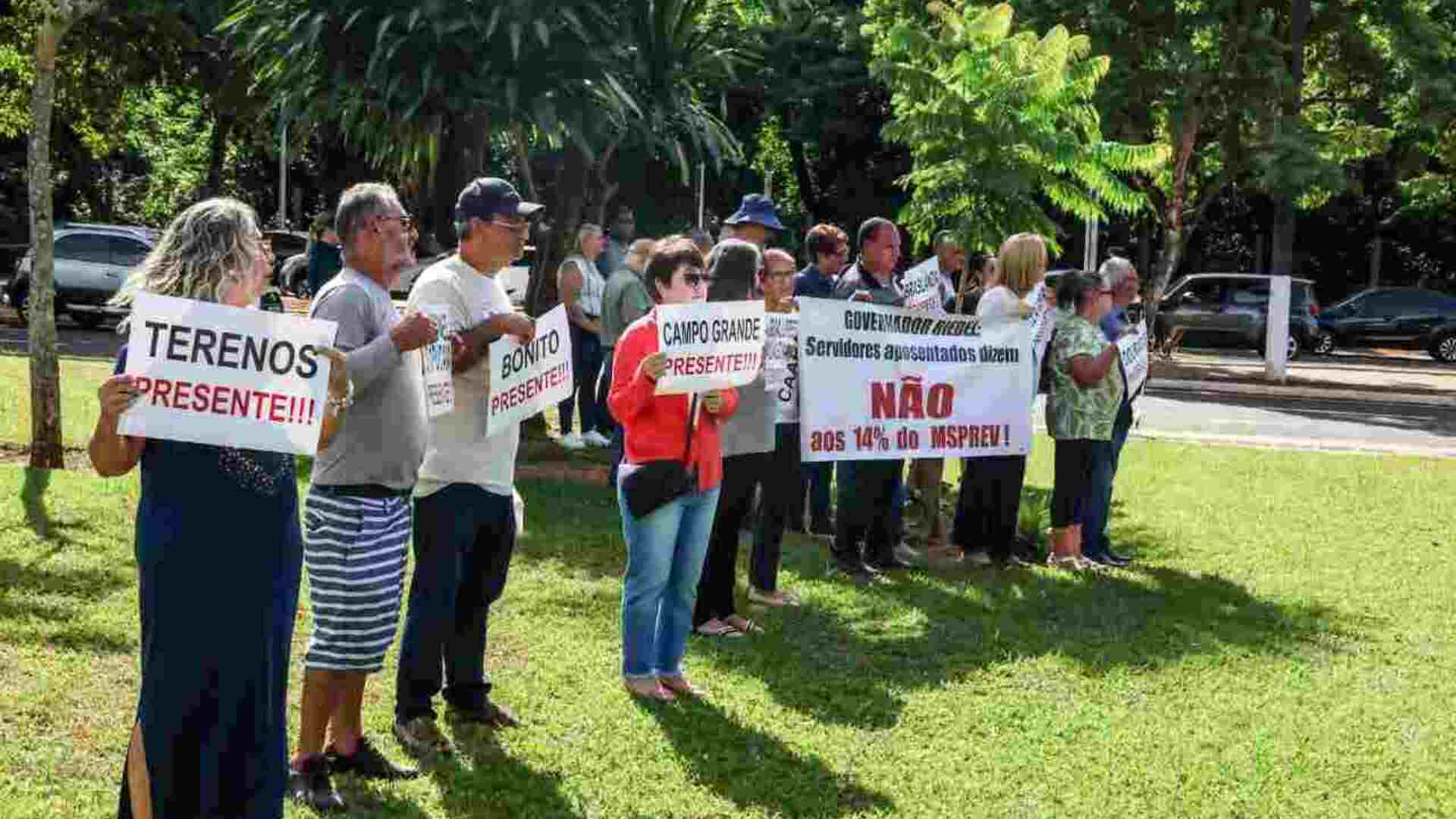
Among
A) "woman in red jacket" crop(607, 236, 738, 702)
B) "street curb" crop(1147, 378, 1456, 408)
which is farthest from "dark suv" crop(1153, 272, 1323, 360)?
"woman in red jacket" crop(607, 236, 738, 702)

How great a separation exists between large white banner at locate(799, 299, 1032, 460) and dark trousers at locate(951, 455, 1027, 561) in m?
0.17

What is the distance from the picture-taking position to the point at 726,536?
26.4ft

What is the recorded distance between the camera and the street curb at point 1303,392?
2603cm

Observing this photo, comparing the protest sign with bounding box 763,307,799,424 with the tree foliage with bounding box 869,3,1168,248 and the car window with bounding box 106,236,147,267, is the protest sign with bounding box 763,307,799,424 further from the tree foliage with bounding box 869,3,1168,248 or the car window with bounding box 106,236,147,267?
the car window with bounding box 106,236,147,267

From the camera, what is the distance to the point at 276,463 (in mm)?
4531

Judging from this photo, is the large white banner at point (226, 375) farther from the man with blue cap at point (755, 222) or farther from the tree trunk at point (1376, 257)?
the tree trunk at point (1376, 257)

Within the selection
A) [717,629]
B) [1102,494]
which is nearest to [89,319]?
[1102,494]

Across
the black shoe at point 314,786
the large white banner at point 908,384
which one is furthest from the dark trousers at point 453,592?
the large white banner at point 908,384

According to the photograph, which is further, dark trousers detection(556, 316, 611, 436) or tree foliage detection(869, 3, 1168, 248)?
dark trousers detection(556, 316, 611, 436)

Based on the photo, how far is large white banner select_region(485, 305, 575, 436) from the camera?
6.05m

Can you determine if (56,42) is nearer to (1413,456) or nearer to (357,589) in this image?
(357,589)

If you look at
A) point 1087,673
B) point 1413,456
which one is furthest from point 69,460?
point 1413,456

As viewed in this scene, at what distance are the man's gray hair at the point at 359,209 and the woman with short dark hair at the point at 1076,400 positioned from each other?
5.57 meters

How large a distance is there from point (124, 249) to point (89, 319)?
55.8 inches
